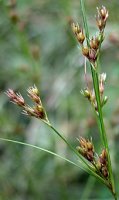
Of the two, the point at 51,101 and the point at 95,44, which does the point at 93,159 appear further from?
the point at 51,101

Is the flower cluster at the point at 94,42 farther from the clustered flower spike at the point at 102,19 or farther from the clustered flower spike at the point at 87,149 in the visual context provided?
the clustered flower spike at the point at 87,149

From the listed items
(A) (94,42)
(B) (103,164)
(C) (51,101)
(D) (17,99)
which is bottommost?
(B) (103,164)

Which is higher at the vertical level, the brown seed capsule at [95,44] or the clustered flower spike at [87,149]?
the brown seed capsule at [95,44]

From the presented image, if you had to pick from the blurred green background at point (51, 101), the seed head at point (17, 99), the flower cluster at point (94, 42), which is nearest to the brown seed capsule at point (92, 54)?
the flower cluster at point (94, 42)

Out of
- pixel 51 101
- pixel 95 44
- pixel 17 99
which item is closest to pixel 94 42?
pixel 95 44

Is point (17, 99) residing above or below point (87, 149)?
above

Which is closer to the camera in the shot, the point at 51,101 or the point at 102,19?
the point at 102,19

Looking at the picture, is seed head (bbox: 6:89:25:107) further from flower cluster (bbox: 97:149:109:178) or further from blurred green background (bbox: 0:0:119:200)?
blurred green background (bbox: 0:0:119:200)

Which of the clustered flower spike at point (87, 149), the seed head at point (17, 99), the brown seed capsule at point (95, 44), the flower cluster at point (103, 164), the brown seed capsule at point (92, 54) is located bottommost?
the flower cluster at point (103, 164)

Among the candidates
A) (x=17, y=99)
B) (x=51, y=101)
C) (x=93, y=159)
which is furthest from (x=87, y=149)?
(x=51, y=101)

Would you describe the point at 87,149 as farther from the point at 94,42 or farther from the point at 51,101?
the point at 51,101
